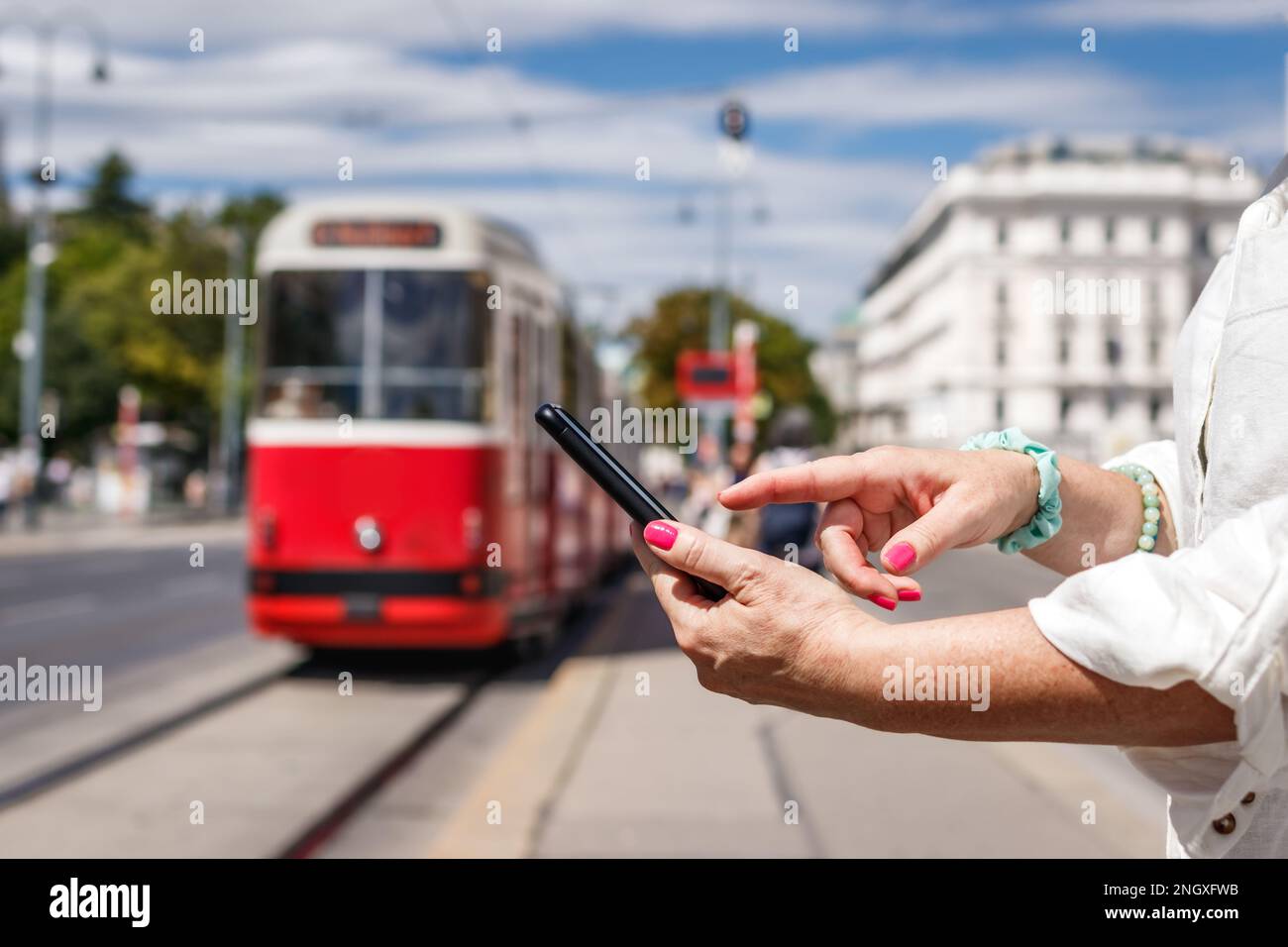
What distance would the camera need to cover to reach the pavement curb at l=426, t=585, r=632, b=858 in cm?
572

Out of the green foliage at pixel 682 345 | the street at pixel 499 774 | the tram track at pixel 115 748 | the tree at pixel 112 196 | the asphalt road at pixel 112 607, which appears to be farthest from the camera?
the tree at pixel 112 196

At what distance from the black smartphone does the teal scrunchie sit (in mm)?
509

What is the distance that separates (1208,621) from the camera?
50.4 inches

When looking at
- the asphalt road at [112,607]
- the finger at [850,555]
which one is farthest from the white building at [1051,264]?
the finger at [850,555]

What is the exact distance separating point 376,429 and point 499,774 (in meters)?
4.10

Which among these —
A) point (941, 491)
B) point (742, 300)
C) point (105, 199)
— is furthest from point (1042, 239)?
point (105, 199)

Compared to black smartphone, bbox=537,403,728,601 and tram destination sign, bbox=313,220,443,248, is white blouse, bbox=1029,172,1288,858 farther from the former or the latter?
tram destination sign, bbox=313,220,443,248

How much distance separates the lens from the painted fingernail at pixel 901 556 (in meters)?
1.54

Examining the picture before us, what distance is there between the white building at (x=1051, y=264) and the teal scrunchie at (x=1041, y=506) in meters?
28.8

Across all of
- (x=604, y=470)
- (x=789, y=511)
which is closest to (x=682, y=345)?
(x=789, y=511)

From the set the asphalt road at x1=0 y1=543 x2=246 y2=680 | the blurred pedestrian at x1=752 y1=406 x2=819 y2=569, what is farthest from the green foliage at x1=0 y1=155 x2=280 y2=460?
the blurred pedestrian at x1=752 y1=406 x2=819 y2=569

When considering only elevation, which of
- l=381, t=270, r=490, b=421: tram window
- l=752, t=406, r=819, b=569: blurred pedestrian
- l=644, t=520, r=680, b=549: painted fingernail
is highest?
l=381, t=270, r=490, b=421: tram window

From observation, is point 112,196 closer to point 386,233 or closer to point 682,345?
point 682,345

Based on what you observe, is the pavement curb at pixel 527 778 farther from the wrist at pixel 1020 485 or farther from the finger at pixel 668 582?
the finger at pixel 668 582
